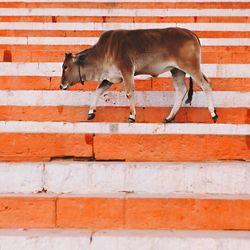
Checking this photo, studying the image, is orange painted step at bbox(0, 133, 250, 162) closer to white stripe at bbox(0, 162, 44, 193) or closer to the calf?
white stripe at bbox(0, 162, 44, 193)

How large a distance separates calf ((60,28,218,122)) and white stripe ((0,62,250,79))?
93 centimetres

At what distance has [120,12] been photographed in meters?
8.87

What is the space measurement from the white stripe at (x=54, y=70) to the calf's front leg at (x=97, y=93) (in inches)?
35.4

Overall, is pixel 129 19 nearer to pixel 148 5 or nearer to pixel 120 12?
pixel 120 12

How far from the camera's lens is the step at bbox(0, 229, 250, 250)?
3.41m

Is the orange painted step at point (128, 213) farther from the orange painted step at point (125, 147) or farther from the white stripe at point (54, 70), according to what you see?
the white stripe at point (54, 70)

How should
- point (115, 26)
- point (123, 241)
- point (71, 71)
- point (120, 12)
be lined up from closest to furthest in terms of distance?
point (123, 241), point (71, 71), point (115, 26), point (120, 12)

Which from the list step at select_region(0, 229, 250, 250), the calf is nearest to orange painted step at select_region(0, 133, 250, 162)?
the calf

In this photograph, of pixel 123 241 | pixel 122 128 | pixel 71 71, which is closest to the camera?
pixel 123 241

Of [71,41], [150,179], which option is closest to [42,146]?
[150,179]

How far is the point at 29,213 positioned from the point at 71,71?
209cm

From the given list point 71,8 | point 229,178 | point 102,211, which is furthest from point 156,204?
point 71,8

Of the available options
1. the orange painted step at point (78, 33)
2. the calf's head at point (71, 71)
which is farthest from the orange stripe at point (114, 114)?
the orange painted step at point (78, 33)

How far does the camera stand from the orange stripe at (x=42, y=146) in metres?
4.34
